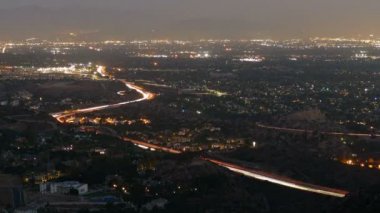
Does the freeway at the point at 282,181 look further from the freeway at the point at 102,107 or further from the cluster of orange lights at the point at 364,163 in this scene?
the freeway at the point at 102,107

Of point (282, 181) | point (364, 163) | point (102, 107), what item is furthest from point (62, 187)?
point (102, 107)

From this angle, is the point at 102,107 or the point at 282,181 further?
the point at 102,107

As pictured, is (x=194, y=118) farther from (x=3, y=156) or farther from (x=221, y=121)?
(x=3, y=156)

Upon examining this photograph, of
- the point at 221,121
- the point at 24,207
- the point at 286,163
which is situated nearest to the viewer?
the point at 24,207

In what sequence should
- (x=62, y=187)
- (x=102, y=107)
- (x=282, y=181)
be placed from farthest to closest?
1. (x=102, y=107)
2. (x=282, y=181)
3. (x=62, y=187)

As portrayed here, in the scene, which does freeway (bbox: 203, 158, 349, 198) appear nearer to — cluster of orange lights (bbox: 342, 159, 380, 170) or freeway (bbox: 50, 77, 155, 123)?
cluster of orange lights (bbox: 342, 159, 380, 170)

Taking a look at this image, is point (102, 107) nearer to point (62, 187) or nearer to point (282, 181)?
point (282, 181)

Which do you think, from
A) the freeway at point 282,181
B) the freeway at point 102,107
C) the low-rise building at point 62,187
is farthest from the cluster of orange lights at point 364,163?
the freeway at point 102,107

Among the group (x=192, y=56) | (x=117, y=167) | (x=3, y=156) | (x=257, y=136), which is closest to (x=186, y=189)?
(x=117, y=167)

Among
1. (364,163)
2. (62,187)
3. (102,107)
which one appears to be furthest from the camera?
(102,107)
